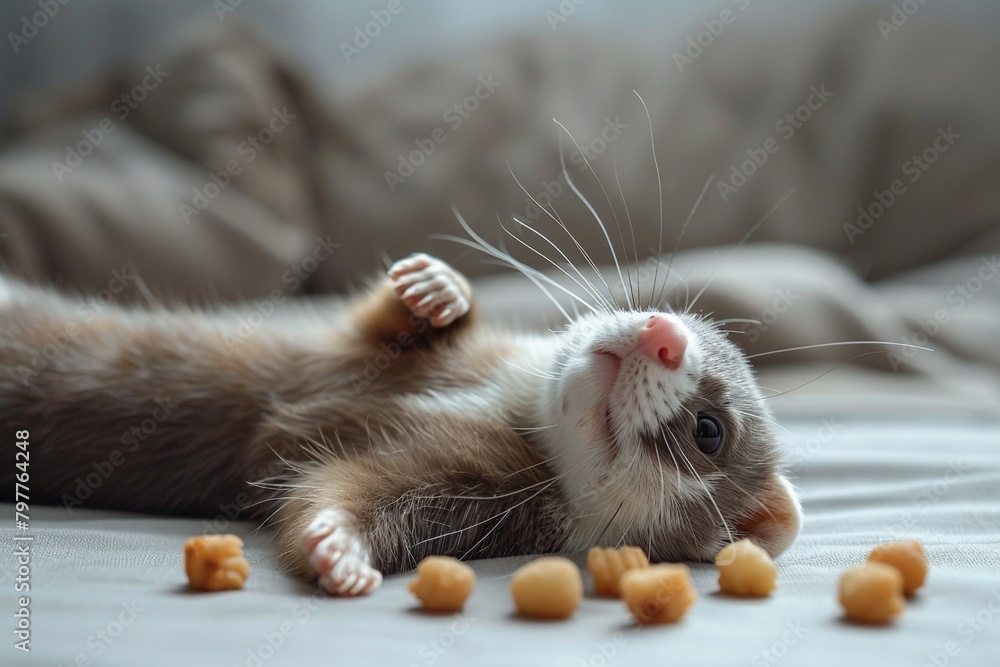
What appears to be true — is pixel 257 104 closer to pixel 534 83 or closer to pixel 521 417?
pixel 534 83

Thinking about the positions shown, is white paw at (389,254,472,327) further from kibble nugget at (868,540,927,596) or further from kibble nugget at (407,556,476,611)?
kibble nugget at (868,540,927,596)

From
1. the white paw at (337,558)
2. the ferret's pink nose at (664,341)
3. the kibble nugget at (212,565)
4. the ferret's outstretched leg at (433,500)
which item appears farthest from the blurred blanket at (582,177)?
the kibble nugget at (212,565)

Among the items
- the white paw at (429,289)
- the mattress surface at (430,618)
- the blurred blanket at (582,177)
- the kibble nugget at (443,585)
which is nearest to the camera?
the mattress surface at (430,618)

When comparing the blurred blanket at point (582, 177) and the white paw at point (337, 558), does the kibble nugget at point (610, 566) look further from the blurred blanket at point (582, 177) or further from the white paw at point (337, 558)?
the blurred blanket at point (582, 177)

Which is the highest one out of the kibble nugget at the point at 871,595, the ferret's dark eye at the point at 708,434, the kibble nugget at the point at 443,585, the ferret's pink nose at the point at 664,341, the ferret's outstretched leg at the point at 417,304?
the ferret's pink nose at the point at 664,341

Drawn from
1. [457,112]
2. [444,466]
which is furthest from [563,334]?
[457,112]

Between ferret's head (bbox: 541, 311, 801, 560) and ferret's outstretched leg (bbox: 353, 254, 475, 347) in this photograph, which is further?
ferret's outstretched leg (bbox: 353, 254, 475, 347)

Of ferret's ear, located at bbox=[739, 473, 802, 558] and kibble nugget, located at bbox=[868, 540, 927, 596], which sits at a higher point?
kibble nugget, located at bbox=[868, 540, 927, 596]

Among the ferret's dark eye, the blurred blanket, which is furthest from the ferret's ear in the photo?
the blurred blanket
